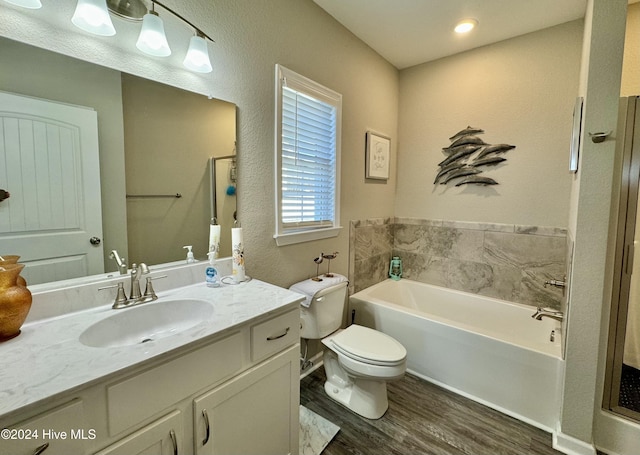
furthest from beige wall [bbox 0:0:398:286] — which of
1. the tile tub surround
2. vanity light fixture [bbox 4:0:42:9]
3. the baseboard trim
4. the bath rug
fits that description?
the baseboard trim

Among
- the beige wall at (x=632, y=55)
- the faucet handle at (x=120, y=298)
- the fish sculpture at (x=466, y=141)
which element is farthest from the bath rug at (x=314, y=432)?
the beige wall at (x=632, y=55)

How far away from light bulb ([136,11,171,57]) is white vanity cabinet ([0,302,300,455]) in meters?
1.22

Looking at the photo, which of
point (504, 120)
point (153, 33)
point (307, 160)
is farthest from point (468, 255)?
point (153, 33)

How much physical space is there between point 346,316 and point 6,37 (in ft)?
8.13

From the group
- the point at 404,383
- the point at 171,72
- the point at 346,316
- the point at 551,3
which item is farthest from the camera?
the point at 346,316

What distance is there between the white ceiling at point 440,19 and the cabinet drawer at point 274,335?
6.85 feet

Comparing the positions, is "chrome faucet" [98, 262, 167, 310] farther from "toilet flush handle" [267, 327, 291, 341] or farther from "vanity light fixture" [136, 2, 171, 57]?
"vanity light fixture" [136, 2, 171, 57]

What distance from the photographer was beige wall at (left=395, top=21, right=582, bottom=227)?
2197 mm

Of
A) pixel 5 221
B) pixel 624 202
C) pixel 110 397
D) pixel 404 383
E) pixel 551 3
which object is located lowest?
pixel 404 383

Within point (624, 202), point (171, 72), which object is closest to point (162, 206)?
point (171, 72)

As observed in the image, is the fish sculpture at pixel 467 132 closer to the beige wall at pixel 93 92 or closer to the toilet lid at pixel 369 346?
the toilet lid at pixel 369 346

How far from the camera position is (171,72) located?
4.40ft

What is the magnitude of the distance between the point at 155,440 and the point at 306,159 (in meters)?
1.68

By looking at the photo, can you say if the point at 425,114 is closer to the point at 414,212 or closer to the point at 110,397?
the point at 414,212
